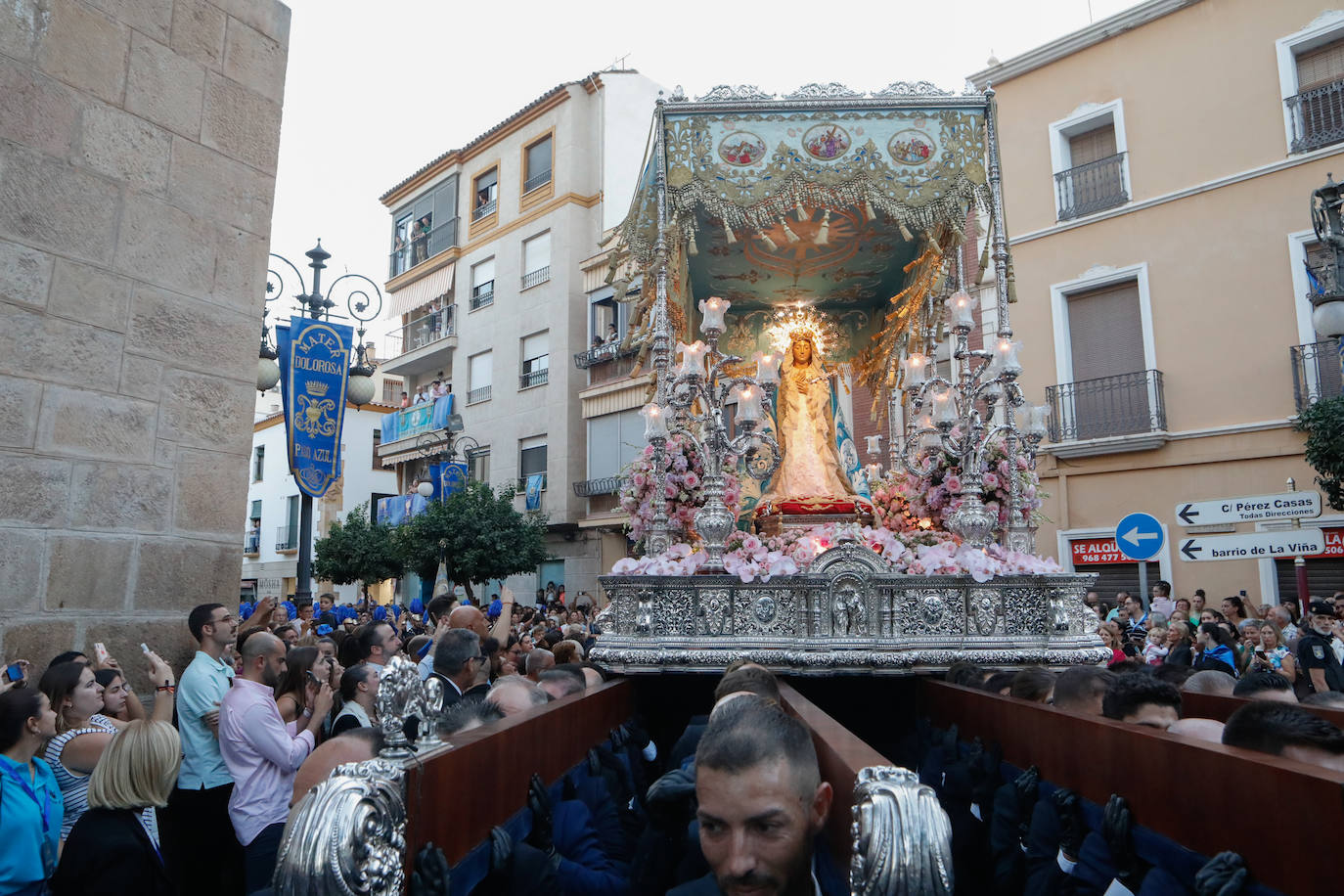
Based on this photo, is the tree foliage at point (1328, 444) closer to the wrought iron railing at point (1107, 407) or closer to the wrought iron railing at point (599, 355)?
the wrought iron railing at point (1107, 407)

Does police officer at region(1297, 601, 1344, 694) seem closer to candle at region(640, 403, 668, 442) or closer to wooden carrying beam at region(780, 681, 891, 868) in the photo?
candle at region(640, 403, 668, 442)

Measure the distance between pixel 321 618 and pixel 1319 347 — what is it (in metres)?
13.3

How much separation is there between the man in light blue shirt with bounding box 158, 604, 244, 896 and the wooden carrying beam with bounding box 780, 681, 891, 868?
293cm

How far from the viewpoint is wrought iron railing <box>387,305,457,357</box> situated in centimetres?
2756

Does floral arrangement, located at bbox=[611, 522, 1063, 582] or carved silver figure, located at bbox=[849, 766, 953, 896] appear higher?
floral arrangement, located at bbox=[611, 522, 1063, 582]

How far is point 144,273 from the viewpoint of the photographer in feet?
15.3

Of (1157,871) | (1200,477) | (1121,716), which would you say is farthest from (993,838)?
(1200,477)

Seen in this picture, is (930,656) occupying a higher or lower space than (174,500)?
lower

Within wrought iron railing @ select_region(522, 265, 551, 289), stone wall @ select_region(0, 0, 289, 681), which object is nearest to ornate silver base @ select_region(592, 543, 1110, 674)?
stone wall @ select_region(0, 0, 289, 681)

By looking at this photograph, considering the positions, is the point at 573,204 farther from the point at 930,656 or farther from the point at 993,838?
the point at 993,838

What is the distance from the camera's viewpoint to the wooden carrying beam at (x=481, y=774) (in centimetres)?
218

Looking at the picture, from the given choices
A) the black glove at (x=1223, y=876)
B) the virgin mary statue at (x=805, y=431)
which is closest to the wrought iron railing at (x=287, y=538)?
the virgin mary statue at (x=805, y=431)

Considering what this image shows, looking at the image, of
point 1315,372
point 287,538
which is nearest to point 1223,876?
point 1315,372

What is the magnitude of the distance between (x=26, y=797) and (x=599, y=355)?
64.4ft
